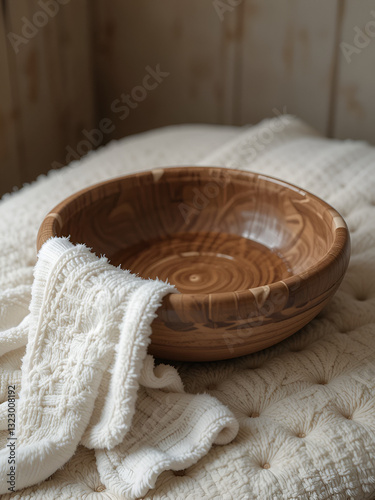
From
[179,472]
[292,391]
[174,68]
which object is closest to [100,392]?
[179,472]

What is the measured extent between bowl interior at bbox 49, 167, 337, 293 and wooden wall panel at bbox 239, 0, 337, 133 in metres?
0.68

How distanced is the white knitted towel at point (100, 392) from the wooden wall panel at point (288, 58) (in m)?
0.98

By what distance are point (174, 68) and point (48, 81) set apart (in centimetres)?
34

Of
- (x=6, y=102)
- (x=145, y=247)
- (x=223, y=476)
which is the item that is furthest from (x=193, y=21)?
(x=223, y=476)

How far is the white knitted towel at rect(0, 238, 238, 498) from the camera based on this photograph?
22.8 inches

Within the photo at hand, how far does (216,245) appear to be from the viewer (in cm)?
86

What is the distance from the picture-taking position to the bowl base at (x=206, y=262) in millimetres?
763

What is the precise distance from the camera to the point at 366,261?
2.80 feet

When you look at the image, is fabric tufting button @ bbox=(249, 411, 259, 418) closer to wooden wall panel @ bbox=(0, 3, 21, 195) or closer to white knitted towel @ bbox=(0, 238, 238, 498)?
white knitted towel @ bbox=(0, 238, 238, 498)

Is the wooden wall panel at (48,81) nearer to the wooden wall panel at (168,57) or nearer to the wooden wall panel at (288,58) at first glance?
the wooden wall panel at (168,57)

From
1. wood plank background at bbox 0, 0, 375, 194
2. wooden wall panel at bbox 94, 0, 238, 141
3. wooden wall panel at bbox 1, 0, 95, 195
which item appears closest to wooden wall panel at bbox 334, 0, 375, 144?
wood plank background at bbox 0, 0, 375, 194

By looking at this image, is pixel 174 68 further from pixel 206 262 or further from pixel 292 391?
pixel 292 391

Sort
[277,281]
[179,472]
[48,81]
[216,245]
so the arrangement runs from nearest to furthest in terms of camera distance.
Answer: [179,472]
[277,281]
[216,245]
[48,81]

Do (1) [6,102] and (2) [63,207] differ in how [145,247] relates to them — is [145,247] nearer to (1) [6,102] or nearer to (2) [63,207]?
(2) [63,207]
